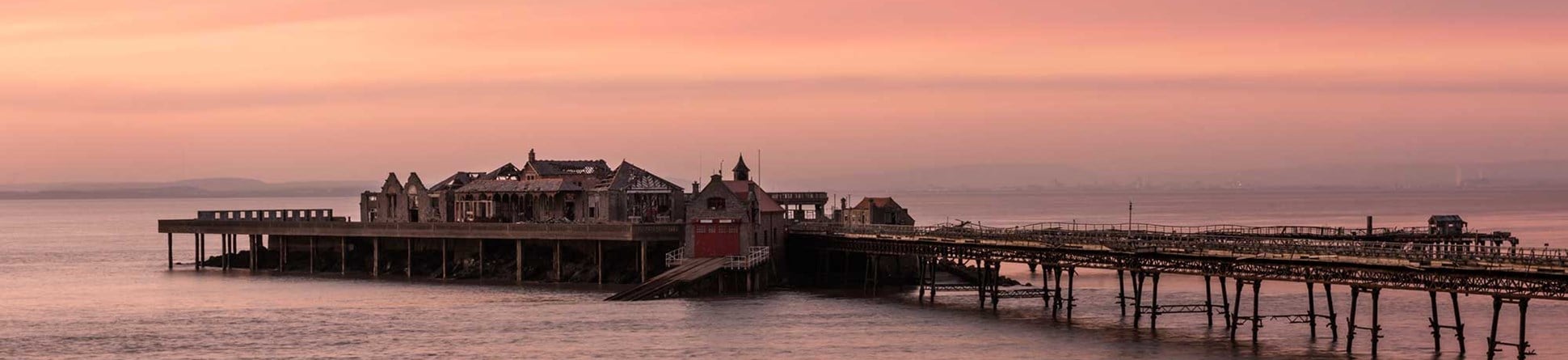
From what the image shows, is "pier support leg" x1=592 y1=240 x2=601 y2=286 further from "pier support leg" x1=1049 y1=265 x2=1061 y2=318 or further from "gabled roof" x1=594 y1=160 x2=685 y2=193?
"pier support leg" x1=1049 y1=265 x2=1061 y2=318

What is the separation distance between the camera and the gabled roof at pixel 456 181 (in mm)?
133500

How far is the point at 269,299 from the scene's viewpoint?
10188 centimetres

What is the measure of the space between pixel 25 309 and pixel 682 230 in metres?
32.5

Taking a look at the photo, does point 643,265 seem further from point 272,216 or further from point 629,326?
point 272,216

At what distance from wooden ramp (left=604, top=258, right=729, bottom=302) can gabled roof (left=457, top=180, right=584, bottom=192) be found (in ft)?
66.2

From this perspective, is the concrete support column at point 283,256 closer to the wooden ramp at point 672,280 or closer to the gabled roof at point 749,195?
the gabled roof at point 749,195

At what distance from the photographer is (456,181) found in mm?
134125

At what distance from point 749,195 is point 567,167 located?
73.7ft

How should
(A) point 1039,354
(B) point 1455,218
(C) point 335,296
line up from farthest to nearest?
(B) point 1455,218 < (C) point 335,296 < (A) point 1039,354

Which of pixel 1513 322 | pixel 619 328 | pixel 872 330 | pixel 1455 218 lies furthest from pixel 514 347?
pixel 1455 218

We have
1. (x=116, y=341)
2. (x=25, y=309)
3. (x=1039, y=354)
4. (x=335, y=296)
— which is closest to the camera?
(x=1039, y=354)

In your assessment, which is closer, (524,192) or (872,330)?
(872,330)

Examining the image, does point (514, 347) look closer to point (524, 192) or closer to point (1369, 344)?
point (1369, 344)

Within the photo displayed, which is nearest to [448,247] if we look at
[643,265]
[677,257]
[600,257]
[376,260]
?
[376,260]
